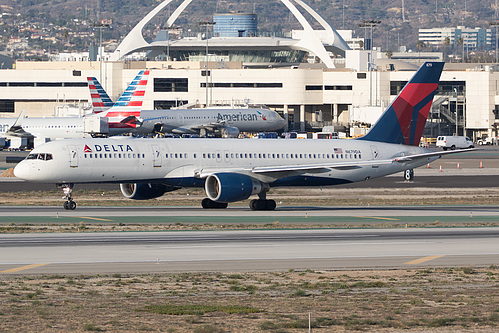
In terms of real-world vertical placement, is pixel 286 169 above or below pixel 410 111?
below

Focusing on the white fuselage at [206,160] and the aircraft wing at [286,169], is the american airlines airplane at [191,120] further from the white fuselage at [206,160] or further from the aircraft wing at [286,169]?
the aircraft wing at [286,169]

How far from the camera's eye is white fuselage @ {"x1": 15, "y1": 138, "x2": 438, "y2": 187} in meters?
50.4

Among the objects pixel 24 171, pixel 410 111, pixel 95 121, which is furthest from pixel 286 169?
pixel 95 121

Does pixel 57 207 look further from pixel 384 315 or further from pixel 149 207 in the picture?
pixel 384 315

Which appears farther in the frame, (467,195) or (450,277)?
(467,195)

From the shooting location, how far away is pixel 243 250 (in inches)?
1404

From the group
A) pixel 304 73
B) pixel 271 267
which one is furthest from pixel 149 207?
pixel 304 73

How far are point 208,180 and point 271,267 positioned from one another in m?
20.7

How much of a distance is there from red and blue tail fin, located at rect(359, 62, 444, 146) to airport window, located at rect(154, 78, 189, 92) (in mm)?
131332

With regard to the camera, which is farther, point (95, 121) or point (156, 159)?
point (95, 121)

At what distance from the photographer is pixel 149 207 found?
2238 inches

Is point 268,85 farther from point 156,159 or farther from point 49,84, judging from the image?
point 156,159

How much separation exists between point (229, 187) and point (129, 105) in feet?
217

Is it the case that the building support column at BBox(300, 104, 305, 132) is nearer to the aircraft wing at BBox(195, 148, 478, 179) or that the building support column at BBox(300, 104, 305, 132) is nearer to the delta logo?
the aircraft wing at BBox(195, 148, 478, 179)
